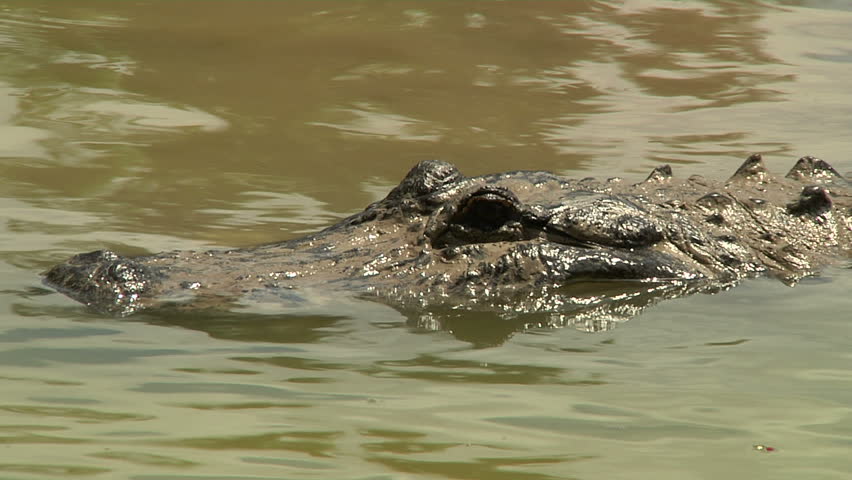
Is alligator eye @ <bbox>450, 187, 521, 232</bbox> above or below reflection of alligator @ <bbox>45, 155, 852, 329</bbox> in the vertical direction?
above

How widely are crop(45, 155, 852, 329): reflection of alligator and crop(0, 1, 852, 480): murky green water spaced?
0.21 m

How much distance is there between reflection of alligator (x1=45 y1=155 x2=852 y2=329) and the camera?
17.0 ft

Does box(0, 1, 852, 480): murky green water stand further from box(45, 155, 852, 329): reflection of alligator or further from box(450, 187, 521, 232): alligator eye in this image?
box(450, 187, 521, 232): alligator eye

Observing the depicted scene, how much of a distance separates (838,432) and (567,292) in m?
1.91

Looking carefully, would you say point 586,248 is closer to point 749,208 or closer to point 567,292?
point 567,292

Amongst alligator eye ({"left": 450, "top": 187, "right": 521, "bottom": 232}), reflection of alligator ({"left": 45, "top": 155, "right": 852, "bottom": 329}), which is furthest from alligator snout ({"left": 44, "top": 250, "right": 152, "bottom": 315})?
alligator eye ({"left": 450, "top": 187, "right": 521, "bottom": 232})

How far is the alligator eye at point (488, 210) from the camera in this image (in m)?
5.47

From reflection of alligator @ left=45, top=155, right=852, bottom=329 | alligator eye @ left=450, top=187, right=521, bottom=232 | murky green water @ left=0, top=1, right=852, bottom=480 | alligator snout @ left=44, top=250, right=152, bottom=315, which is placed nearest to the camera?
murky green water @ left=0, top=1, right=852, bottom=480

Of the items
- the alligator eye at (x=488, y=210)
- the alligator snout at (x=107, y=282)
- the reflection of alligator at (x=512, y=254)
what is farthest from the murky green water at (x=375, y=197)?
the alligator eye at (x=488, y=210)

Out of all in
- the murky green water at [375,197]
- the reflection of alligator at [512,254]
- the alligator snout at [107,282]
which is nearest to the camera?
the murky green water at [375,197]

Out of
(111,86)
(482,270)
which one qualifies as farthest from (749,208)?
(111,86)

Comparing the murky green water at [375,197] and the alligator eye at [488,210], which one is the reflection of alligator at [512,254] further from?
the murky green water at [375,197]

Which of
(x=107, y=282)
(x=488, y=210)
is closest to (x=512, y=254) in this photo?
(x=488, y=210)

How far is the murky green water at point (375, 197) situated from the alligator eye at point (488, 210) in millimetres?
670
